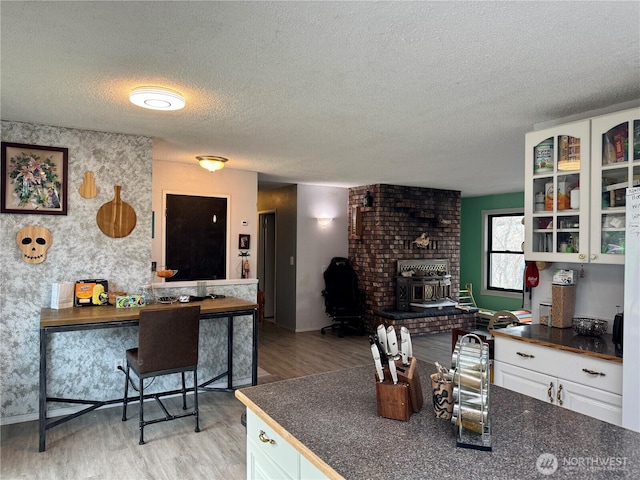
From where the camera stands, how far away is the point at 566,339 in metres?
2.74

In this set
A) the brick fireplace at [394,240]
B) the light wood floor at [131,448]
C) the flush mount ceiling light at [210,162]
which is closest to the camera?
Answer: the light wood floor at [131,448]

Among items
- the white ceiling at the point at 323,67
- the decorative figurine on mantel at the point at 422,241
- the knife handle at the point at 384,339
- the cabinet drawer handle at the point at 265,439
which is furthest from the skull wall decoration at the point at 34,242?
the decorative figurine on mantel at the point at 422,241

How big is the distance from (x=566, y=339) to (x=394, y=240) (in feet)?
13.7

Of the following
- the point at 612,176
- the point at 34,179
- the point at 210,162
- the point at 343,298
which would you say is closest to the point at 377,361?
the point at 612,176

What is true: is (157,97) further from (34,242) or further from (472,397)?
(472,397)

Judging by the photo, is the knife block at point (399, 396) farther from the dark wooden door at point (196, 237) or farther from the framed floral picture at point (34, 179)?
the dark wooden door at point (196, 237)

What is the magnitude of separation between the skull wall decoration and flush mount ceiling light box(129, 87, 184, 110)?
4.97 ft

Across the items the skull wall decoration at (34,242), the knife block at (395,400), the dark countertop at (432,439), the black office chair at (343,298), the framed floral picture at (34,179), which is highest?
the framed floral picture at (34,179)

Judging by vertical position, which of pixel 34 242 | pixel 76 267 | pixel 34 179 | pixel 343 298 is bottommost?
pixel 343 298

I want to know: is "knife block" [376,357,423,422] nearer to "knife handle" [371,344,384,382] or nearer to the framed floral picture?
"knife handle" [371,344,384,382]

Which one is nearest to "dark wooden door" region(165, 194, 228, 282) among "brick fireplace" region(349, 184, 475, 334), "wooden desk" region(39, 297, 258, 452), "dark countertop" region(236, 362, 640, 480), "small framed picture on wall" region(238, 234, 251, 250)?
"small framed picture on wall" region(238, 234, 251, 250)

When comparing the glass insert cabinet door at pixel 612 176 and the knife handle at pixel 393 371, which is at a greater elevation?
the glass insert cabinet door at pixel 612 176

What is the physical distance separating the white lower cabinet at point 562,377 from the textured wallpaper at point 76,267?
2.88m

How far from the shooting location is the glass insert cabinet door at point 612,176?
245cm
